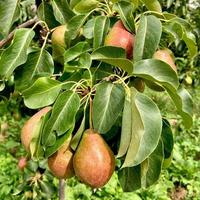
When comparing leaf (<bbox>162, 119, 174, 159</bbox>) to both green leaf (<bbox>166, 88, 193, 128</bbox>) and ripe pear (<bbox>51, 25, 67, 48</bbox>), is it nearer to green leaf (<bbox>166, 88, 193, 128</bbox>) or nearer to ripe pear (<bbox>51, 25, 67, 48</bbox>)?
green leaf (<bbox>166, 88, 193, 128</bbox>)

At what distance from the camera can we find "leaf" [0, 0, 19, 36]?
1007 mm

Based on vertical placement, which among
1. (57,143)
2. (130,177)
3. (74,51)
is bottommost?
(130,177)

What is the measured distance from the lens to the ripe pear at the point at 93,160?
0.87 metres

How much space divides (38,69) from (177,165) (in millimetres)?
2420

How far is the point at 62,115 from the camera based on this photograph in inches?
34.7

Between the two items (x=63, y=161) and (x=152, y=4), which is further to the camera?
(x=152, y=4)

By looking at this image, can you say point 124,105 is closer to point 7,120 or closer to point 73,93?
point 73,93

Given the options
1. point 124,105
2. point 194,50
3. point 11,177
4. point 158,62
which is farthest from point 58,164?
point 11,177

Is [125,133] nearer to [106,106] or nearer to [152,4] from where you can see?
[106,106]

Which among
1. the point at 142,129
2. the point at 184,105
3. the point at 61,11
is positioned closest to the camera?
the point at 142,129

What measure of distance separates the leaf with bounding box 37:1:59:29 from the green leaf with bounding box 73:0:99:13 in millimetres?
111

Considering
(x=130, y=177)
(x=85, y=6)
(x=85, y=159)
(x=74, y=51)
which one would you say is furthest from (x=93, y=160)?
(x=85, y=6)

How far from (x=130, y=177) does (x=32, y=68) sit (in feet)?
1.05

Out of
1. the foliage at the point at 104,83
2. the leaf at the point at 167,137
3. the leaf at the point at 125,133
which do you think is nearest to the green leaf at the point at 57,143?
the foliage at the point at 104,83
